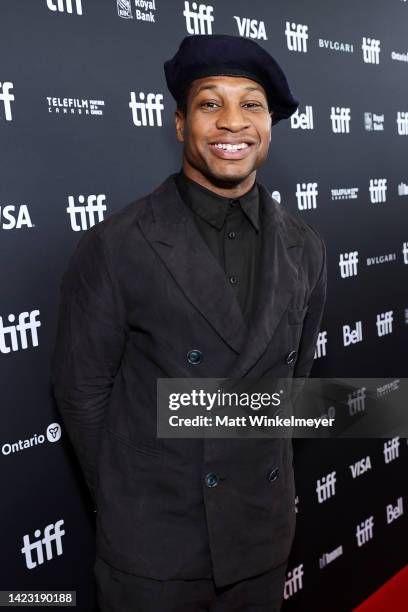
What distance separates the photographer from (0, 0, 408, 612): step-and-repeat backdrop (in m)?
1.48

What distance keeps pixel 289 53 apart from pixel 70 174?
3.01 ft

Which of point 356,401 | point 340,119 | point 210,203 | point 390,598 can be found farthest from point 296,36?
point 390,598

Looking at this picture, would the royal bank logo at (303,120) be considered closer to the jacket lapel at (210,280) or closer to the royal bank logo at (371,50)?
the royal bank logo at (371,50)

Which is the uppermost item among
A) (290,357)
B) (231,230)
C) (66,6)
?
(66,6)

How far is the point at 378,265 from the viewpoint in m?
2.53

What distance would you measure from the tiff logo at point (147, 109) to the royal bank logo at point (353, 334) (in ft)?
3.59

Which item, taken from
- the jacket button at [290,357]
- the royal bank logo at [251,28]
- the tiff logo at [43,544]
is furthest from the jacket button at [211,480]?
the royal bank logo at [251,28]

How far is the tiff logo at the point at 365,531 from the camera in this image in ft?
8.43

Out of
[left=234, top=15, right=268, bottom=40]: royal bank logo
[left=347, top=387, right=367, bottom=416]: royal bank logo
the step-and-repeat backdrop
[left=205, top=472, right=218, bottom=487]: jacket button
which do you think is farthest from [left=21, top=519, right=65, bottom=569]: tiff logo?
[left=234, top=15, right=268, bottom=40]: royal bank logo

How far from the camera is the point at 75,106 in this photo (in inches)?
60.5

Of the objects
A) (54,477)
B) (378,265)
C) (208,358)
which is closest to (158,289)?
(208,358)

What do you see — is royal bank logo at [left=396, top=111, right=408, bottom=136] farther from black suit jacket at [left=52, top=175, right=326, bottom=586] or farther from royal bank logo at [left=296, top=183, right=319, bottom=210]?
black suit jacket at [left=52, top=175, right=326, bottom=586]

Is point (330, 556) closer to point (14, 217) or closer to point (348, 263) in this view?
point (348, 263)

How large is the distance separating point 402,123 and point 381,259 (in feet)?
1.82
